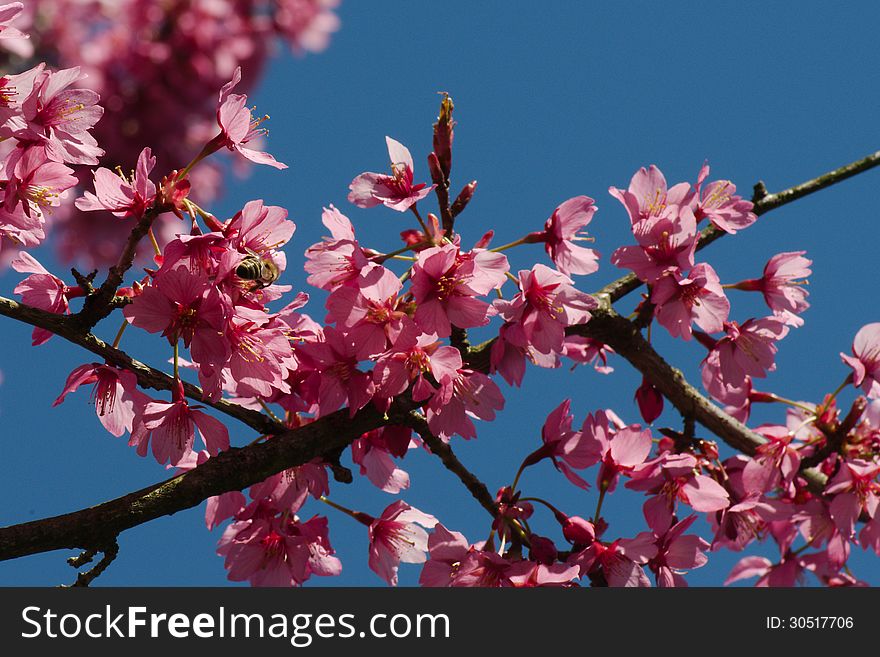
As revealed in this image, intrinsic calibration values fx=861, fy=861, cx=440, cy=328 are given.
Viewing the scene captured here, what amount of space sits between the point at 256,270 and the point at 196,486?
0.54 m

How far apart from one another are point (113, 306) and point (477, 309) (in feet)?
2.68

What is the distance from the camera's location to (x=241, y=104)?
79.8 inches

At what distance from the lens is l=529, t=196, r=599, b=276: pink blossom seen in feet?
7.09

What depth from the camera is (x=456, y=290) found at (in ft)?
6.45

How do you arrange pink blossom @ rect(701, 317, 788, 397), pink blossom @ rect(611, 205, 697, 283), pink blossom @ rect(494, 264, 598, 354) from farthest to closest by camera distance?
1. pink blossom @ rect(701, 317, 788, 397)
2. pink blossom @ rect(611, 205, 697, 283)
3. pink blossom @ rect(494, 264, 598, 354)

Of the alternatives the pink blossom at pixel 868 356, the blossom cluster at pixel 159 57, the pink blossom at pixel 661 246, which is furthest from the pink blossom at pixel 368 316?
the blossom cluster at pixel 159 57

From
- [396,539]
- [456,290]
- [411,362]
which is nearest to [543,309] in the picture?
[456,290]

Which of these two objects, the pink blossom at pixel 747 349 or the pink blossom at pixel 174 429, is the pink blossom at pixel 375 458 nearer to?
the pink blossom at pixel 174 429

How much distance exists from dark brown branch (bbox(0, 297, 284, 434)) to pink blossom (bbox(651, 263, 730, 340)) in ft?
3.38

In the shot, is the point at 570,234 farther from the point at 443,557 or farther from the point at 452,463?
the point at 443,557

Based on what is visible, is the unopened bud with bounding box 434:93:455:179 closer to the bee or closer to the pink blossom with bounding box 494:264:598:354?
the pink blossom with bounding box 494:264:598:354

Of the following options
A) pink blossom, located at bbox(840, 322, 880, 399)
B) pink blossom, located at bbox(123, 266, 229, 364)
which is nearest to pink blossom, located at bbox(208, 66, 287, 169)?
pink blossom, located at bbox(123, 266, 229, 364)

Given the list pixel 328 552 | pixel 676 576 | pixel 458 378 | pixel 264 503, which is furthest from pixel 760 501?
pixel 264 503
